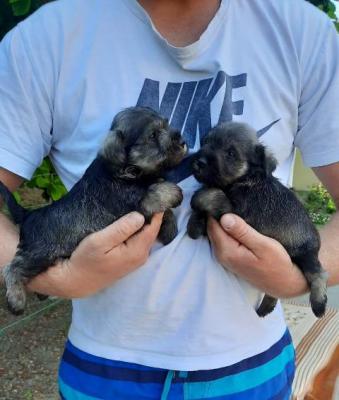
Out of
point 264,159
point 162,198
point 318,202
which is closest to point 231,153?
point 264,159

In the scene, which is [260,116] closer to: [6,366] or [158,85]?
[158,85]

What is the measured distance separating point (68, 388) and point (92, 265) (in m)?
0.46

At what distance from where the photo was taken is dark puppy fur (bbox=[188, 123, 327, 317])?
6.47 feet

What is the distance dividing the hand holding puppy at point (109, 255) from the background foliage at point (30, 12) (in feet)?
7.00

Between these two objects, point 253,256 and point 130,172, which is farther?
point 130,172

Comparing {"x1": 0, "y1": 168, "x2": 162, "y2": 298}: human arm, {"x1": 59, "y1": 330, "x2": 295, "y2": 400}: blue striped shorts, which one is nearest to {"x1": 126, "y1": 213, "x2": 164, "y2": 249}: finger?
{"x1": 0, "y1": 168, "x2": 162, "y2": 298}: human arm

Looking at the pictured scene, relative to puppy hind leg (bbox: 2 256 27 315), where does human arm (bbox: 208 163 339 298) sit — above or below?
above

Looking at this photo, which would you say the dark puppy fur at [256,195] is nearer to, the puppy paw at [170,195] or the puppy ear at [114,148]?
the puppy paw at [170,195]

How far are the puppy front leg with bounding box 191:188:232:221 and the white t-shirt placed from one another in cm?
6

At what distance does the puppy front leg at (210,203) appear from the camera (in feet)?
6.23

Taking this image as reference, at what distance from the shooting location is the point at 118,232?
1.79 m

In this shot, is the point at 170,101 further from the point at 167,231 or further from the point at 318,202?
the point at 318,202

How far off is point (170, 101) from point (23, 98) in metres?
0.45

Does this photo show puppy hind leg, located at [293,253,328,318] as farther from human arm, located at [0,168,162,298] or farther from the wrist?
the wrist
